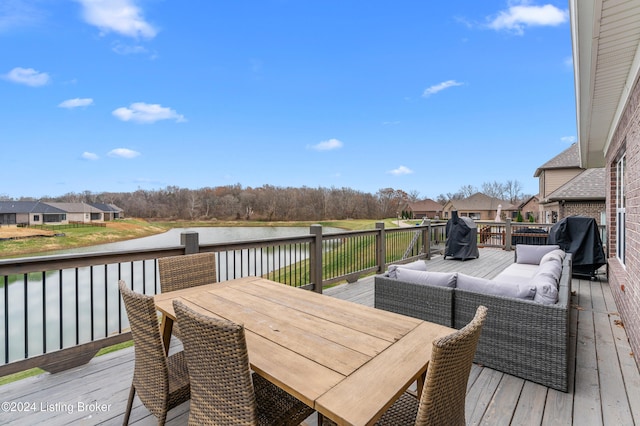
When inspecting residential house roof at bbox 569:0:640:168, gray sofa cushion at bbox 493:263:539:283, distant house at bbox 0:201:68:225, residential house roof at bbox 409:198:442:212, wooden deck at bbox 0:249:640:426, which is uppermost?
residential house roof at bbox 569:0:640:168

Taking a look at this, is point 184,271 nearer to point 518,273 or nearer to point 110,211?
point 518,273

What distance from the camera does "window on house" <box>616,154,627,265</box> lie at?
448cm

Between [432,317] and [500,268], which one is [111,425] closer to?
[432,317]

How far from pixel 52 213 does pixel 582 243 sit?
18.5 metres

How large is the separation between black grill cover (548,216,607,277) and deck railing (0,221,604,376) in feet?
9.26

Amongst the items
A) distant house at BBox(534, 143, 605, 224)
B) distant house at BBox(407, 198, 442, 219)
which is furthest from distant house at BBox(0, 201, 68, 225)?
distant house at BBox(407, 198, 442, 219)

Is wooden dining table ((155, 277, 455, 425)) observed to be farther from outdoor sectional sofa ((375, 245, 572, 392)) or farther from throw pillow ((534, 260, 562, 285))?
throw pillow ((534, 260, 562, 285))

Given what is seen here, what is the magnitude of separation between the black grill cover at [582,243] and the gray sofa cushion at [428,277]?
4695 millimetres

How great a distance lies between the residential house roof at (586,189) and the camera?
1160 cm

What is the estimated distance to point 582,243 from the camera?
5988 millimetres

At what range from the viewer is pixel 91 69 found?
1969 centimetres

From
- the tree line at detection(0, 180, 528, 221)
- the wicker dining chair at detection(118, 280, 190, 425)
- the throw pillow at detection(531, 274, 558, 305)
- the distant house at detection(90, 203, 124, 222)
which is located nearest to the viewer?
the wicker dining chair at detection(118, 280, 190, 425)

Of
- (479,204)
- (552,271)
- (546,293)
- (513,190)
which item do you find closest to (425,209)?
(479,204)

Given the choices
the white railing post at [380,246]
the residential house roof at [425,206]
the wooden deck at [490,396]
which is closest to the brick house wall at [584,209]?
the white railing post at [380,246]
